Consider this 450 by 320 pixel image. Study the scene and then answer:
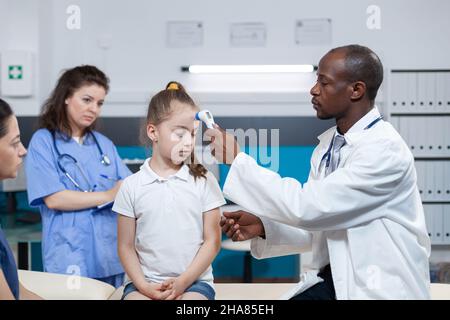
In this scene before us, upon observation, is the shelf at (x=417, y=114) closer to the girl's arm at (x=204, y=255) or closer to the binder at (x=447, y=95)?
the binder at (x=447, y=95)

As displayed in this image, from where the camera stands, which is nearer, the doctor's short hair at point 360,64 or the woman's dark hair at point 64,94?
the doctor's short hair at point 360,64

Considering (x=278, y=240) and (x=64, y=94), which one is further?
(x=64, y=94)

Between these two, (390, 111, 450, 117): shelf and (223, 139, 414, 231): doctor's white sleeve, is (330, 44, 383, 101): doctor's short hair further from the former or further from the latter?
(390, 111, 450, 117): shelf

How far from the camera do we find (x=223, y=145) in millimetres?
1157

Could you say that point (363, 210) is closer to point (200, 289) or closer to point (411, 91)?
point (200, 289)

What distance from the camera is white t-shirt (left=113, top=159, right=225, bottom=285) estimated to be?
1280 millimetres

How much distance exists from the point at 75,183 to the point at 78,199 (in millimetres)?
87

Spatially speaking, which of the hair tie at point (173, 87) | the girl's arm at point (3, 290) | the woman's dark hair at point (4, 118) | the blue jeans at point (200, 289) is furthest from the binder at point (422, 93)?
the girl's arm at point (3, 290)

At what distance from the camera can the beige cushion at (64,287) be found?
139 centimetres

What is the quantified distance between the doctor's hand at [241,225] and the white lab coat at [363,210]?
0.30ft

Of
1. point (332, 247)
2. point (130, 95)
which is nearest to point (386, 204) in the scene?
point (332, 247)

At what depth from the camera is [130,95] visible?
10.8 feet

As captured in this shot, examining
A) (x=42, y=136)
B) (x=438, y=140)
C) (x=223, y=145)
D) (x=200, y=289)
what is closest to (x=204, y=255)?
(x=200, y=289)
